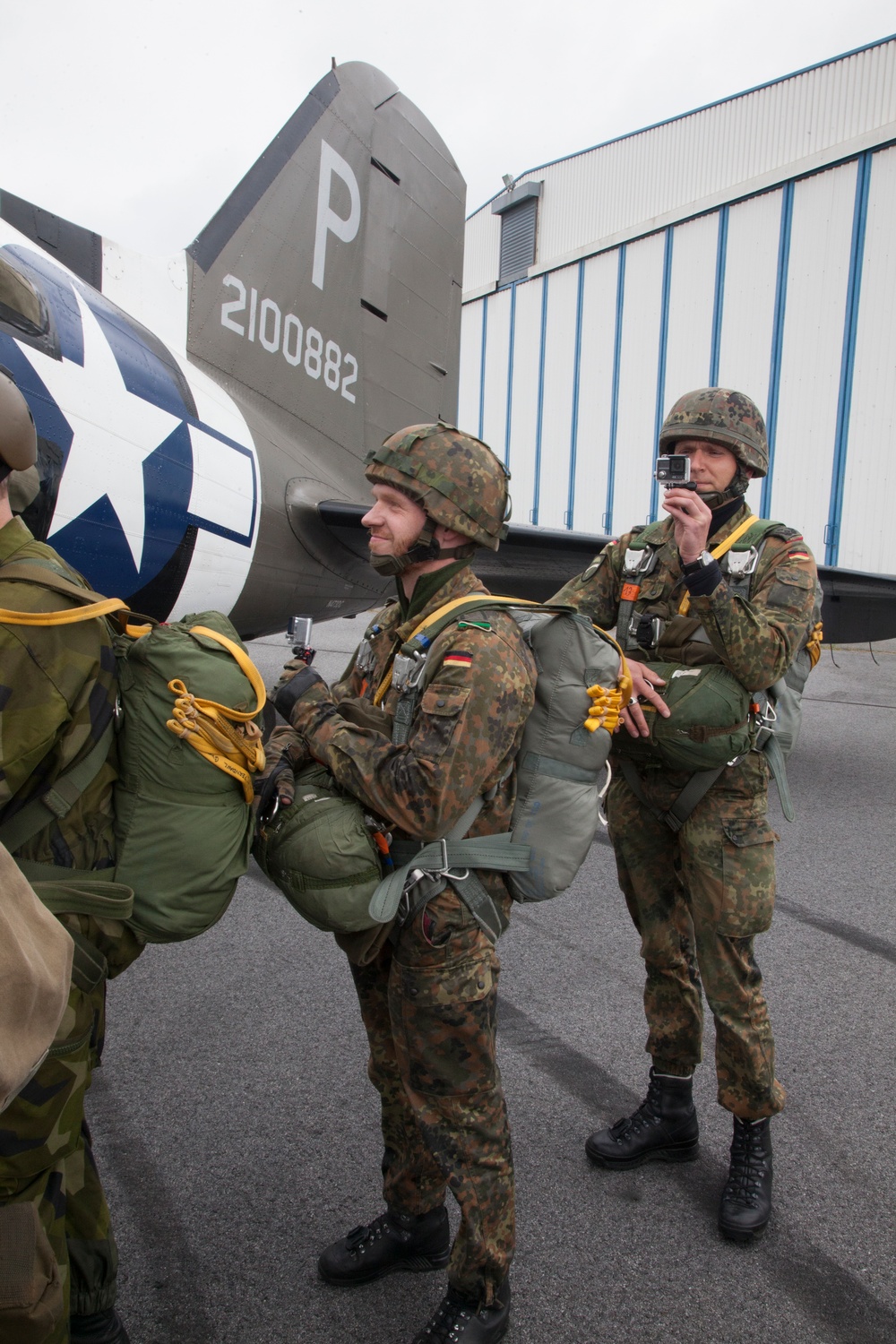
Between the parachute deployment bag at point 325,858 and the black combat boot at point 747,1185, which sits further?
the black combat boot at point 747,1185

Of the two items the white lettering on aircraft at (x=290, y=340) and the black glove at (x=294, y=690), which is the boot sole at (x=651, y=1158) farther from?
the white lettering on aircraft at (x=290, y=340)

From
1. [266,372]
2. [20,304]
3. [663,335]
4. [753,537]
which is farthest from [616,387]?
[753,537]

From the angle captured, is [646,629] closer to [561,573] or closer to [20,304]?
[20,304]

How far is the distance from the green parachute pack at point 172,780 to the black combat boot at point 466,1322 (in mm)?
946

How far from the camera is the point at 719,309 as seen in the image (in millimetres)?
14422

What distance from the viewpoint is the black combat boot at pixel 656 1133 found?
2.39 meters

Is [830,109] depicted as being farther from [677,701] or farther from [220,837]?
[220,837]

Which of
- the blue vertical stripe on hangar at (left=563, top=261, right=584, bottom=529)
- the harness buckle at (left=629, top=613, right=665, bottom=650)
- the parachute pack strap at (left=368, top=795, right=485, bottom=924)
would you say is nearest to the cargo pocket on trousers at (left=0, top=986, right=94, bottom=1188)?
the parachute pack strap at (left=368, top=795, right=485, bottom=924)

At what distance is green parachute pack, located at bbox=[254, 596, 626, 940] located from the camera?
1.70 metres

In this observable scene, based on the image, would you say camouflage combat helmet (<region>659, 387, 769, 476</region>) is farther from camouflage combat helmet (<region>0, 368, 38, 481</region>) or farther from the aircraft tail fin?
the aircraft tail fin

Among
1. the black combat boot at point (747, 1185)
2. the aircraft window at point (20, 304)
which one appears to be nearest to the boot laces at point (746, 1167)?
the black combat boot at point (747, 1185)

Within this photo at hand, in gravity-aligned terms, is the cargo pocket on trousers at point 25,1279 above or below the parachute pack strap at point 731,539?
below

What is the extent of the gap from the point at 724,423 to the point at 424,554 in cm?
98

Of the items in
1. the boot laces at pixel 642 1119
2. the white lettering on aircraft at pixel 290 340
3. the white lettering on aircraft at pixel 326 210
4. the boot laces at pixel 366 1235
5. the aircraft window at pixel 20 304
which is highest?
the white lettering on aircraft at pixel 326 210
